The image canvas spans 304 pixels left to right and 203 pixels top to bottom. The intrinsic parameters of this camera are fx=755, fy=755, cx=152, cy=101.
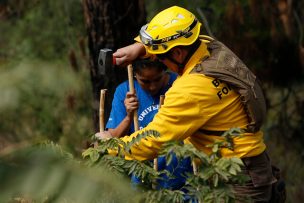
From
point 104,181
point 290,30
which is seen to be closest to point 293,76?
point 290,30

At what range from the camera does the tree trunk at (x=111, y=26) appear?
6.68 m

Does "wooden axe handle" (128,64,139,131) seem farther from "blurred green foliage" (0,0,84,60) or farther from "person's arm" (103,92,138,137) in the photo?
"blurred green foliage" (0,0,84,60)

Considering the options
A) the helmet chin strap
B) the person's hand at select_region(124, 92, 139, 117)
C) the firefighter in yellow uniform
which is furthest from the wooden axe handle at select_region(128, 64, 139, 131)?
the helmet chin strap

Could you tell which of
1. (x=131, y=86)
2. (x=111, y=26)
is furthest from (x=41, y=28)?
(x=131, y=86)

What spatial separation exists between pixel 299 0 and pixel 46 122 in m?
3.31

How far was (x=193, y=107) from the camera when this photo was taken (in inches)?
161

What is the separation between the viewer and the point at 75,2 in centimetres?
936

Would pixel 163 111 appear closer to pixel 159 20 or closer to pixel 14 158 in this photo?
pixel 159 20

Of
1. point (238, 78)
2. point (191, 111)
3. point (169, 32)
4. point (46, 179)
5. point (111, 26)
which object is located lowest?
point (111, 26)

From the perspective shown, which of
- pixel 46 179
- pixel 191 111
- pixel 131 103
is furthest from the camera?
pixel 131 103

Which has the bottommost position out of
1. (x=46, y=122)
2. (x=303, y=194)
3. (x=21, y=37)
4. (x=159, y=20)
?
(x=303, y=194)

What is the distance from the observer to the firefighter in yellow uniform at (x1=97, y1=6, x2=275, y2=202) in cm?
409

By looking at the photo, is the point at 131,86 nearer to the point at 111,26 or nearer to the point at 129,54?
Answer: the point at 129,54

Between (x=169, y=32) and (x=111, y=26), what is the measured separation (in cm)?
249
